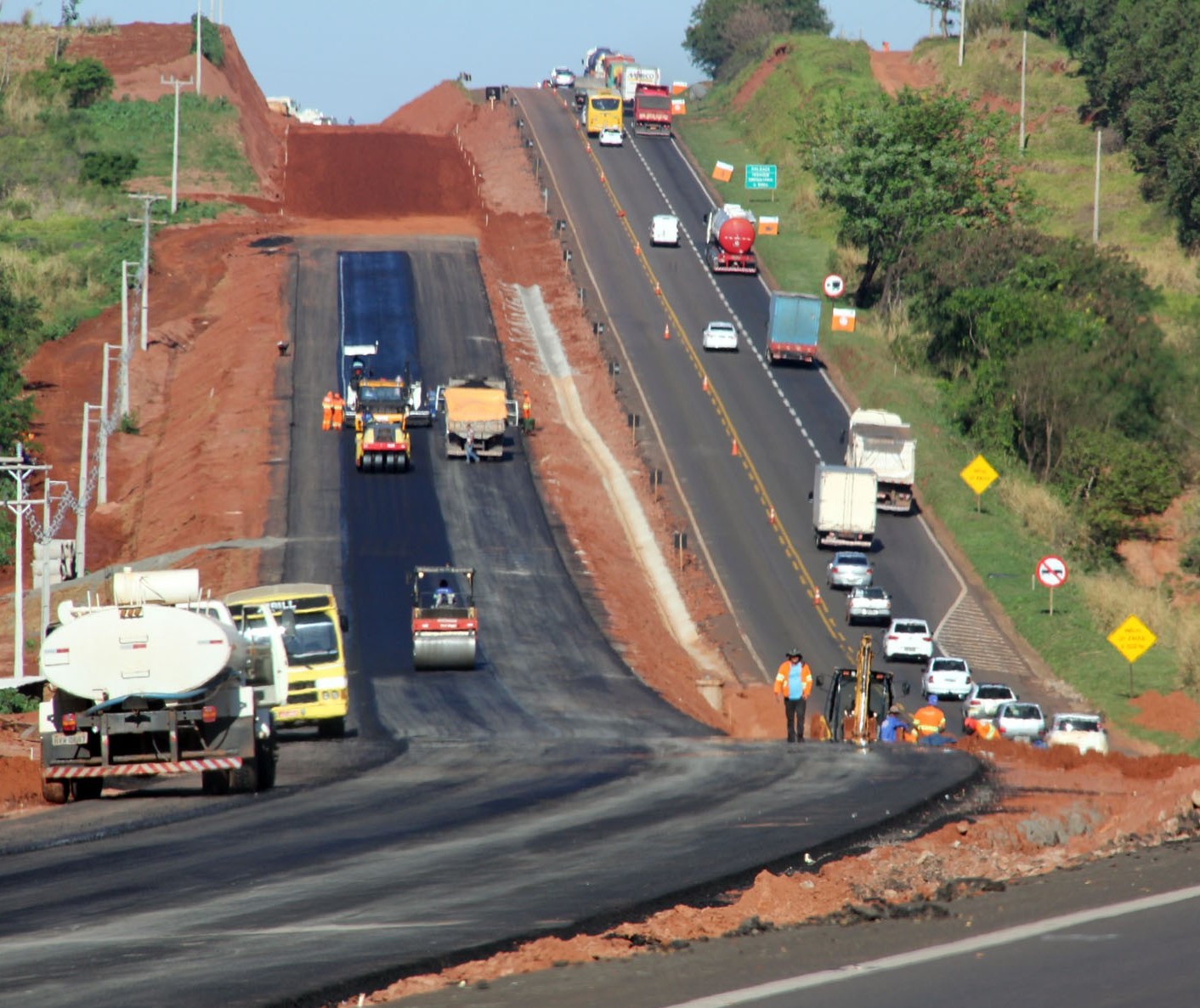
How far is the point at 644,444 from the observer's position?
71875 mm

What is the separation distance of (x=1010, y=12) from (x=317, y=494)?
353 ft

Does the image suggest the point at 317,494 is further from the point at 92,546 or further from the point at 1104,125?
the point at 1104,125

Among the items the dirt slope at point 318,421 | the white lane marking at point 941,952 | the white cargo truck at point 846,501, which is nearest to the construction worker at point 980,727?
the dirt slope at point 318,421

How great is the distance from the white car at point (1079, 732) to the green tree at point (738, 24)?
5812 inches

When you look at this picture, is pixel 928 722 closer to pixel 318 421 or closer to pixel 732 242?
pixel 318 421

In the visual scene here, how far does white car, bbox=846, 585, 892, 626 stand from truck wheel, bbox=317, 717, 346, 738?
27.2 m

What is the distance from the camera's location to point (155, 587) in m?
23.6

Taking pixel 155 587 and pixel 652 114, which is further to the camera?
pixel 652 114

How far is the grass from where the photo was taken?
55406 millimetres

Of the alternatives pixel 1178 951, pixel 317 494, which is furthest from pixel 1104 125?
pixel 1178 951

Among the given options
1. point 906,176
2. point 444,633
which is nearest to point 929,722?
point 444,633

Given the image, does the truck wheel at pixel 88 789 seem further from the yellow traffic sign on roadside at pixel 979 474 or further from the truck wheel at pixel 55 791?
the yellow traffic sign on roadside at pixel 979 474

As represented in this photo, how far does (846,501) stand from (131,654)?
41.6 m

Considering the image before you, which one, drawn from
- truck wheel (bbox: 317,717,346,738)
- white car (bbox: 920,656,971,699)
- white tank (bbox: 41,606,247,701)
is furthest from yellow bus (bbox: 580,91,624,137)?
white tank (bbox: 41,606,247,701)
